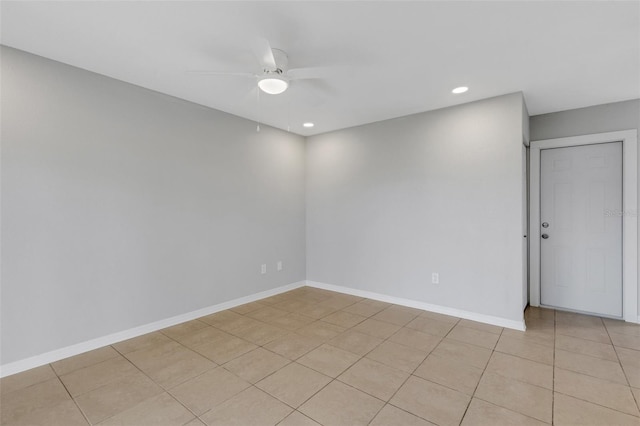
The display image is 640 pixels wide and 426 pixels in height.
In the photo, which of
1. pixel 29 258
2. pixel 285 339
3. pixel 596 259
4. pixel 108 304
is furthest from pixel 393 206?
pixel 29 258

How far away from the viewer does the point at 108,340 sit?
2766mm

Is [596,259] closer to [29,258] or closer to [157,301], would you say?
[157,301]

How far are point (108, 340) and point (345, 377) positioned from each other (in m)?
2.26

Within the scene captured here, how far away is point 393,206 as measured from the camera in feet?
13.2

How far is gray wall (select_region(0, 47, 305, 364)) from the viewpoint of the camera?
2324mm

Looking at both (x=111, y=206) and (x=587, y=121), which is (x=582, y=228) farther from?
(x=111, y=206)

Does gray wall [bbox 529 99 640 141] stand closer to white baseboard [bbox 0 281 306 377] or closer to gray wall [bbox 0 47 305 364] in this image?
A: gray wall [bbox 0 47 305 364]

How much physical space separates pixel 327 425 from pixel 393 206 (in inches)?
111

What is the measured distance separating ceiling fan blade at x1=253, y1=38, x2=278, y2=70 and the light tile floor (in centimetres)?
244

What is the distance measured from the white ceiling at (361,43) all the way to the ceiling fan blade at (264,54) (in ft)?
0.21

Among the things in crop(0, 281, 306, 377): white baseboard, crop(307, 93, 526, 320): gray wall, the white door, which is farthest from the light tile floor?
crop(307, 93, 526, 320): gray wall

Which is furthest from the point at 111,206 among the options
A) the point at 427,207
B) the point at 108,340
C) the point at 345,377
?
the point at 427,207

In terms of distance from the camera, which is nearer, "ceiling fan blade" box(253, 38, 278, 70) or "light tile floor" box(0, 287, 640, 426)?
"light tile floor" box(0, 287, 640, 426)

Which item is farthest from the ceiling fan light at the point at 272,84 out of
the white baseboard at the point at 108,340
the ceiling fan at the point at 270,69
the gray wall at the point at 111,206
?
the white baseboard at the point at 108,340
